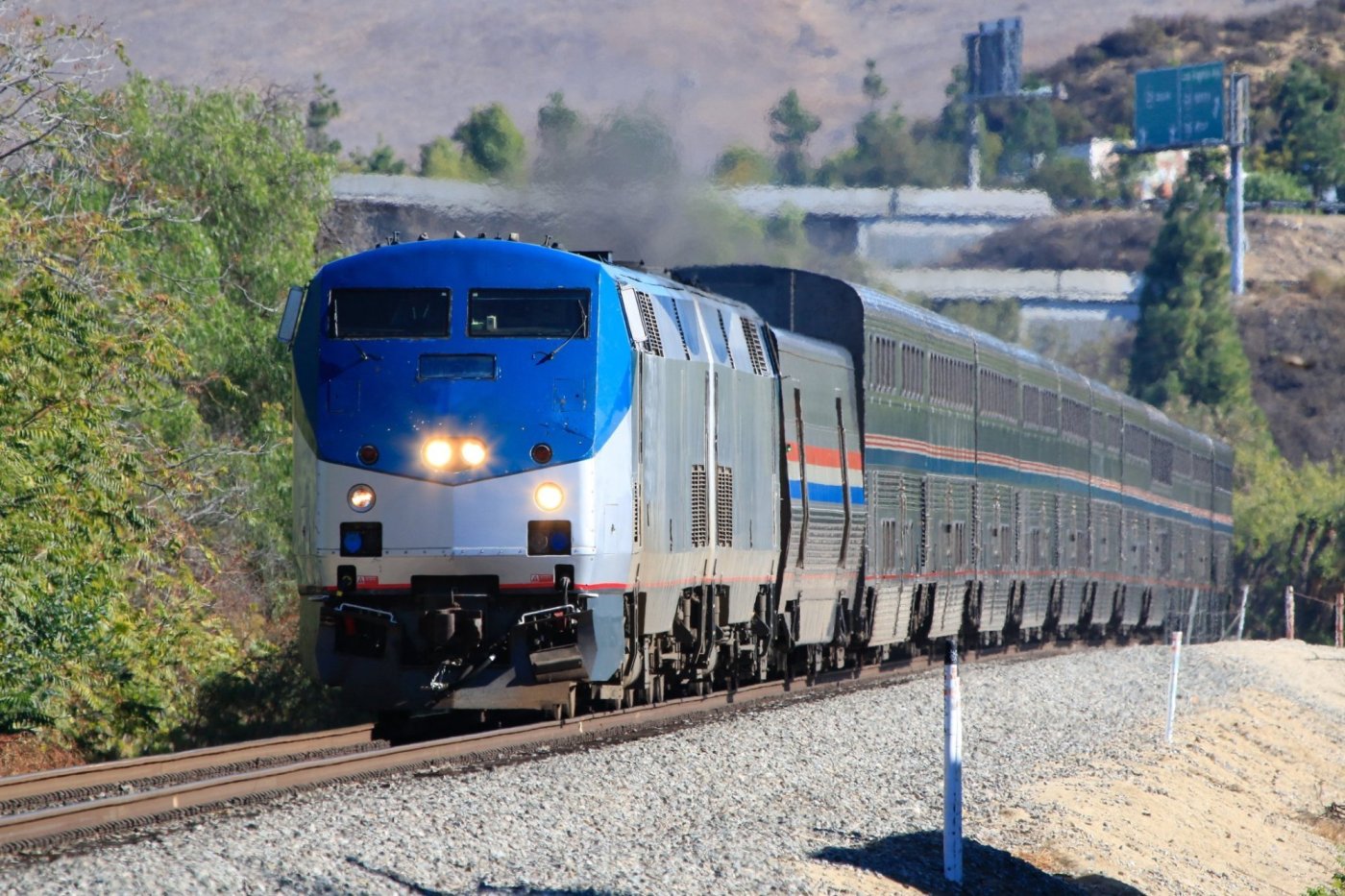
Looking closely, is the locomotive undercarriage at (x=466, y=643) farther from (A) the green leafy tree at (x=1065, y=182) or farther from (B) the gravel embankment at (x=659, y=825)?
(A) the green leafy tree at (x=1065, y=182)

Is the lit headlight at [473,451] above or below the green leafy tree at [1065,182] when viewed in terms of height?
below

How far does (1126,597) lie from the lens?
1539 inches

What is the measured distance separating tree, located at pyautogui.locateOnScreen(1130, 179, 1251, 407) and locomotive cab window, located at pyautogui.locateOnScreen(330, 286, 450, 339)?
260 feet

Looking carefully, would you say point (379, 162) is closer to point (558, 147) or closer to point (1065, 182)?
point (558, 147)

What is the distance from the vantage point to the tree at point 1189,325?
91312 mm

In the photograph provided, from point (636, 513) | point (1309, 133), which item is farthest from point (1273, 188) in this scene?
point (636, 513)

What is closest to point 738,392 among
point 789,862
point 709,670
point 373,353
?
point 709,670

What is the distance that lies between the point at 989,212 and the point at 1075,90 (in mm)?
69784

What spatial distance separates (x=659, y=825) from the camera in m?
11.0

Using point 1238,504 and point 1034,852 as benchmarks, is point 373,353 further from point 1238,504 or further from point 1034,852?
point 1238,504

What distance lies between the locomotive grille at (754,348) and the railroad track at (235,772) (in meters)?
3.41

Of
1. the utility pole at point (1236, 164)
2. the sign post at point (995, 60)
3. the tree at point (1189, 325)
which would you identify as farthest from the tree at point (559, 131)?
the sign post at point (995, 60)

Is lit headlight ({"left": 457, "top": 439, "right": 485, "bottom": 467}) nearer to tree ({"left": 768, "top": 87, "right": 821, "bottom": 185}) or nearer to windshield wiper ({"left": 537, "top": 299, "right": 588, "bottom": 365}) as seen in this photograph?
windshield wiper ({"left": 537, "top": 299, "right": 588, "bottom": 365})

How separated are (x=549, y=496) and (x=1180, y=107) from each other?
10378cm
